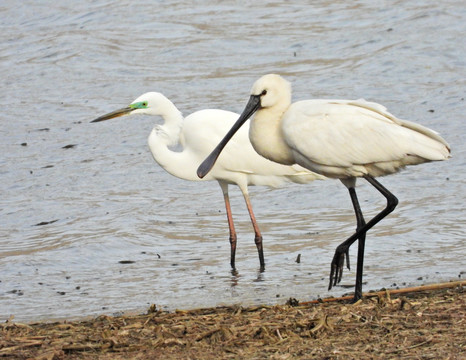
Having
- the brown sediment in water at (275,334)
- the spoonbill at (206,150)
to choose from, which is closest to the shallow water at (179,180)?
the spoonbill at (206,150)

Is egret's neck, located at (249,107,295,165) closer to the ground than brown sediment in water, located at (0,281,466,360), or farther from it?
farther from it

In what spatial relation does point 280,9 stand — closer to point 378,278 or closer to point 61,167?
point 61,167

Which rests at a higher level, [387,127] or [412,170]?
[387,127]

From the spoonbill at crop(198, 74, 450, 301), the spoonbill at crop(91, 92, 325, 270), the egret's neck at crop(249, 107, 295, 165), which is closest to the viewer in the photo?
the spoonbill at crop(198, 74, 450, 301)

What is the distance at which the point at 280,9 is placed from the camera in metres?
18.0

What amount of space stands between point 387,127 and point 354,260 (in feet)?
5.80

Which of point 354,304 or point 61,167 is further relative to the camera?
point 61,167

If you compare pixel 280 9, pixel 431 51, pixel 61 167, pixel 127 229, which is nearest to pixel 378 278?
pixel 127 229

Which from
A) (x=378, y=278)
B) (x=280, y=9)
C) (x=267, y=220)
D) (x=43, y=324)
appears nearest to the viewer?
(x=43, y=324)

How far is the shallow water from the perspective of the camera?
7570mm

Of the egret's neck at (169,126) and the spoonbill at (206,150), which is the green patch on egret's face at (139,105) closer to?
the spoonbill at (206,150)

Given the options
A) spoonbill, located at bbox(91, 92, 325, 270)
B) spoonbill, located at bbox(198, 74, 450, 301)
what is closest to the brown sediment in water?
spoonbill, located at bbox(198, 74, 450, 301)

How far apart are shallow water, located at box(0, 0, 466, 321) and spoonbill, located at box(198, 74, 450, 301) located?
3.11ft

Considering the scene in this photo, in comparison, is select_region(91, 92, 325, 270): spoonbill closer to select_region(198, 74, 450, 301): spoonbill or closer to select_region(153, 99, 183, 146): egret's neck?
select_region(153, 99, 183, 146): egret's neck
